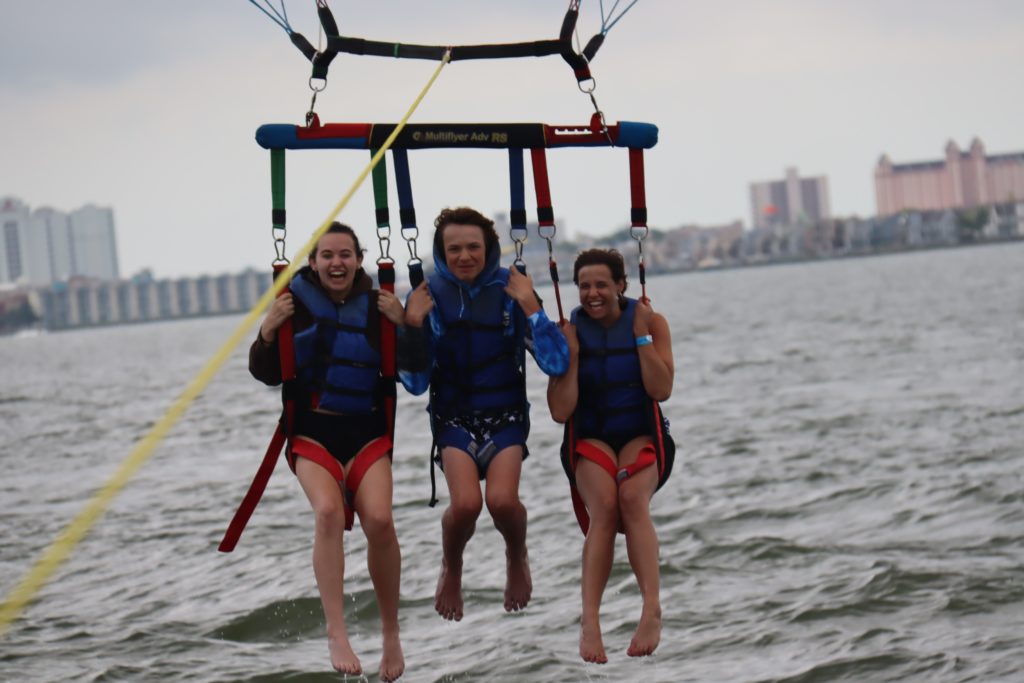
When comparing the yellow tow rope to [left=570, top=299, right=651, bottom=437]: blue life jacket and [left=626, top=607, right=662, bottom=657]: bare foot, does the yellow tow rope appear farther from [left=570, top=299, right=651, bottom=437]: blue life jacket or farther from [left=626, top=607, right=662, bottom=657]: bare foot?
[left=626, top=607, right=662, bottom=657]: bare foot

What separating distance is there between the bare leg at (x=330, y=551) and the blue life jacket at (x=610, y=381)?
1.32 m

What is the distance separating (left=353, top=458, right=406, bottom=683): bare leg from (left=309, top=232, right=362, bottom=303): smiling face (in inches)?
34.7

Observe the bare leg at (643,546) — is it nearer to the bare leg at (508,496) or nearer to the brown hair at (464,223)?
the bare leg at (508,496)

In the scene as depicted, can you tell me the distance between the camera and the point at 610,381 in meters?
7.69

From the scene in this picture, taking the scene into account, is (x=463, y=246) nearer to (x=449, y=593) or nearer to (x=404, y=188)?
(x=404, y=188)

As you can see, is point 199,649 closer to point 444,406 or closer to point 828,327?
point 444,406

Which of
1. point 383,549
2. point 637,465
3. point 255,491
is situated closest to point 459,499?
point 383,549

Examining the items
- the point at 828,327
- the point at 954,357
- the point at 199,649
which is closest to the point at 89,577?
the point at 199,649

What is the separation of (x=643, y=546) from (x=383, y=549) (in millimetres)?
1274

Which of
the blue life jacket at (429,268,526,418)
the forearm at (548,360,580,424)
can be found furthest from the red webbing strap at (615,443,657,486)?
the blue life jacket at (429,268,526,418)

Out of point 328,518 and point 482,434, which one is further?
point 482,434

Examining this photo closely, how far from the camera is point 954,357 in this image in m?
37.9

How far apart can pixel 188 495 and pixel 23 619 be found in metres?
7.94

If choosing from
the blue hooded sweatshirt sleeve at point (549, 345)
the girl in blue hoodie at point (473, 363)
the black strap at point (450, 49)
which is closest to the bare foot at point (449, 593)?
the girl in blue hoodie at point (473, 363)
